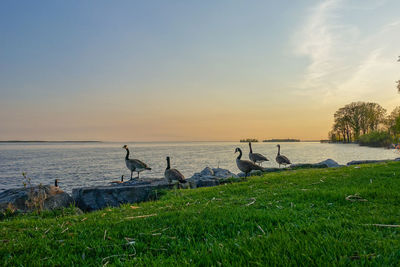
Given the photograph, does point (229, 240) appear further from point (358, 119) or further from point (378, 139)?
point (358, 119)

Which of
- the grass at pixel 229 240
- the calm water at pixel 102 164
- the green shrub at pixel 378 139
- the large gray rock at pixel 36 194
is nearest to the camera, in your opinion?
the grass at pixel 229 240

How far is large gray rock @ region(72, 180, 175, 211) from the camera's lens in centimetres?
1004

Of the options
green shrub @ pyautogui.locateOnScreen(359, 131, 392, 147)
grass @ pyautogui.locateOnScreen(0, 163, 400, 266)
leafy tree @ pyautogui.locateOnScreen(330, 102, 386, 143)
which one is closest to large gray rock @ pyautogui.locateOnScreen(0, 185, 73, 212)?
grass @ pyautogui.locateOnScreen(0, 163, 400, 266)

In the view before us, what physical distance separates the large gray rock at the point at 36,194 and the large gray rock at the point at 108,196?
0.65 m

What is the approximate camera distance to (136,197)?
10.2 metres

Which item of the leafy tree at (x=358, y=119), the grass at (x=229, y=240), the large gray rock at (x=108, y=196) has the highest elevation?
the leafy tree at (x=358, y=119)

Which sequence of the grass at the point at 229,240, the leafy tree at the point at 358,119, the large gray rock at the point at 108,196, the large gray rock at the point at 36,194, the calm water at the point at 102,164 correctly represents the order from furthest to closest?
the leafy tree at the point at 358,119 → the calm water at the point at 102,164 → the large gray rock at the point at 108,196 → the large gray rock at the point at 36,194 → the grass at the point at 229,240

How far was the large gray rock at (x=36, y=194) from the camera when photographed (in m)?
8.36

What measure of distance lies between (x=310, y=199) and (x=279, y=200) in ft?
2.81

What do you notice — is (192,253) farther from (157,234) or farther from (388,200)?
(388,200)

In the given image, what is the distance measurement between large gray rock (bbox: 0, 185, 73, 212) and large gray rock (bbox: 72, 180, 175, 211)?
651 mm

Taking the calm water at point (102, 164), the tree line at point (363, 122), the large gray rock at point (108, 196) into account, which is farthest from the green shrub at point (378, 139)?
the large gray rock at point (108, 196)

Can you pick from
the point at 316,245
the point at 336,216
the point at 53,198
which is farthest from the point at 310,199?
the point at 53,198

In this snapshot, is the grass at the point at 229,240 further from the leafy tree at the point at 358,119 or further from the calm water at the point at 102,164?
the leafy tree at the point at 358,119
